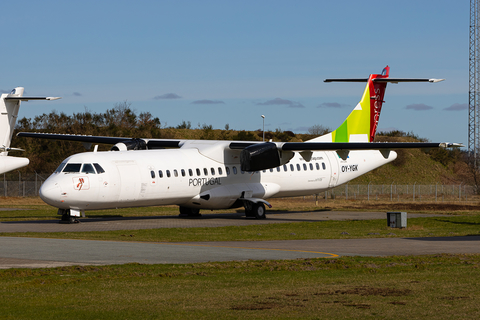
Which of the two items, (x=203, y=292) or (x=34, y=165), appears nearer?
(x=203, y=292)

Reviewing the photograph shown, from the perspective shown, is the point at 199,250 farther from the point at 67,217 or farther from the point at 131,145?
the point at 131,145

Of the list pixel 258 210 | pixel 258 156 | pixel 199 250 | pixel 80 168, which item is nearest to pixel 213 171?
pixel 258 156

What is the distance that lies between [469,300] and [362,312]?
6.35 ft

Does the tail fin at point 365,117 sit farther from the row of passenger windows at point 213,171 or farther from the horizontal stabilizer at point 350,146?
the horizontal stabilizer at point 350,146

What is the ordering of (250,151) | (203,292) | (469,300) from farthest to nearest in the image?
(250,151) → (203,292) → (469,300)

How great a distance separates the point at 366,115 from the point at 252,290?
2873 centimetres

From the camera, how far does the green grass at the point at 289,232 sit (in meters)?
20.5

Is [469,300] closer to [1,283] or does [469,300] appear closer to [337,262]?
[337,262]

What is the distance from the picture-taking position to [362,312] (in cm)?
837

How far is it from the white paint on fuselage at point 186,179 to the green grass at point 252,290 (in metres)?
12.6

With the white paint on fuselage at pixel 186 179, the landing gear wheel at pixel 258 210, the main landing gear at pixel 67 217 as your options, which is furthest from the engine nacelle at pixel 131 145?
the landing gear wheel at pixel 258 210

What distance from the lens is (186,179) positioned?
92.3 ft

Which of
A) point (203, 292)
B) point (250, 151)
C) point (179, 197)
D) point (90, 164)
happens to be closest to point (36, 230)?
point (90, 164)

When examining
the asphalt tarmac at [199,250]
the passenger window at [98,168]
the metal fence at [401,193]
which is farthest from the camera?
the metal fence at [401,193]
